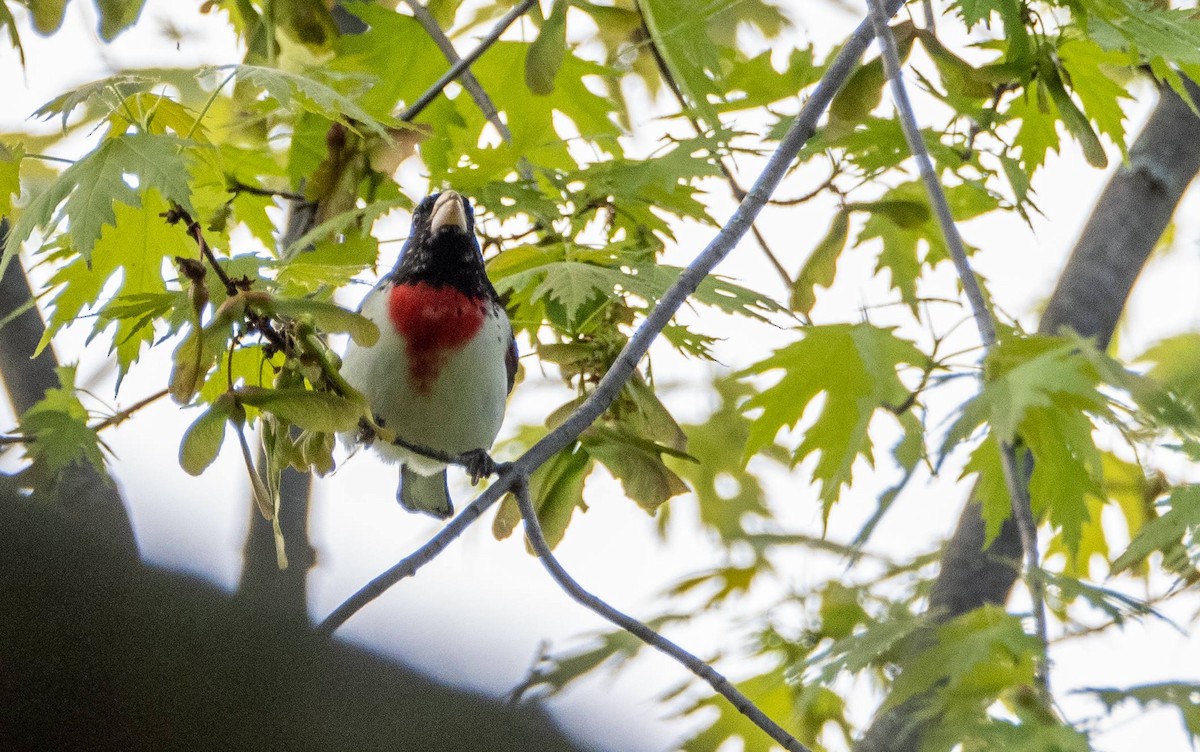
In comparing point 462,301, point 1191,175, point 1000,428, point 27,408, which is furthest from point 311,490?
point 1191,175

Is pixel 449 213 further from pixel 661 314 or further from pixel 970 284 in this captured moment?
pixel 970 284

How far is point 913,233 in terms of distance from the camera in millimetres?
2643

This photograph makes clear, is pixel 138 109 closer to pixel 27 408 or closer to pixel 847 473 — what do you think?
pixel 27 408

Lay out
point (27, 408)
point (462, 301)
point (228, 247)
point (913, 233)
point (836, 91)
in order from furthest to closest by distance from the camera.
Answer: point (913, 233) → point (27, 408) → point (462, 301) → point (228, 247) → point (836, 91)

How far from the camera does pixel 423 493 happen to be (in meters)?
3.04

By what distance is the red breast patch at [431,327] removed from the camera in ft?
7.31

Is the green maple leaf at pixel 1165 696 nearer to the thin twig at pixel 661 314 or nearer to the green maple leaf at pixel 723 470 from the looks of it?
the thin twig at pixel 661 314

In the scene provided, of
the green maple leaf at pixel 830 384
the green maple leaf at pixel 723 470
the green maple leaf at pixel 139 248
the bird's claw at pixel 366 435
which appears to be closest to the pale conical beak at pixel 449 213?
the bird's claw at pixel 366 435

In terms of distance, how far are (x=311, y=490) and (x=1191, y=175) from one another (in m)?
2.31

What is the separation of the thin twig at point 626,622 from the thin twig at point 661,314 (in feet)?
0.19

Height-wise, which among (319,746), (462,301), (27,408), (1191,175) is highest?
(1191,175)

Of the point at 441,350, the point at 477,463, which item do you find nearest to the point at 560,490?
the point at 477,463

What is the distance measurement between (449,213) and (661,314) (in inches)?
29.8

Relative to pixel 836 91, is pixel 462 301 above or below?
below
